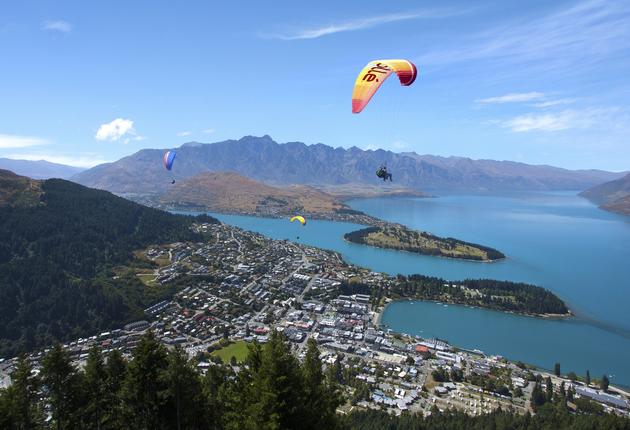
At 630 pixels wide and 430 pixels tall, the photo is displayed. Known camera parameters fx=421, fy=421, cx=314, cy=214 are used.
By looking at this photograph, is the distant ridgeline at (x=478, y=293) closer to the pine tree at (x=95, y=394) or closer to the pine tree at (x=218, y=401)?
the pine tree at (x=218, y=401)

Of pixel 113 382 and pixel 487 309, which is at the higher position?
pixel 113 382

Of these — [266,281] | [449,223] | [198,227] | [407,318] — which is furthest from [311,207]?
[407,318]

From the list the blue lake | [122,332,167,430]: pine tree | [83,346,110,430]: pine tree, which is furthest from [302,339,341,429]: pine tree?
the blue lake

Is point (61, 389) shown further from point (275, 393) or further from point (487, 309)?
point (487, 309)

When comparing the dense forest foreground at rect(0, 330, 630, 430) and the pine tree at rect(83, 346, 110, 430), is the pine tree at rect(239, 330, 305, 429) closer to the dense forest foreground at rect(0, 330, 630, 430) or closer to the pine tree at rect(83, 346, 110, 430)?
the dense forest foreground at rect(0, 330, 630, 430)

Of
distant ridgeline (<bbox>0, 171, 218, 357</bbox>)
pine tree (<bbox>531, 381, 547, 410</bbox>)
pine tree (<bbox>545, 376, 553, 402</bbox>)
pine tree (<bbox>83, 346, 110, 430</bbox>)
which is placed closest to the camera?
pine tree (<bbox>83, 346, 110, 430</bbox>)

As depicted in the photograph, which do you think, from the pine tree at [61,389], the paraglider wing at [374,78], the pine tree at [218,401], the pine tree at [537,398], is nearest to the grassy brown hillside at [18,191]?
the pine tree at [218,401]

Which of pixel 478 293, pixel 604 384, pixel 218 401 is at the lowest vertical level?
pixel 604 384

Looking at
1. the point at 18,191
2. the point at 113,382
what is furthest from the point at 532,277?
the point at 18,191
